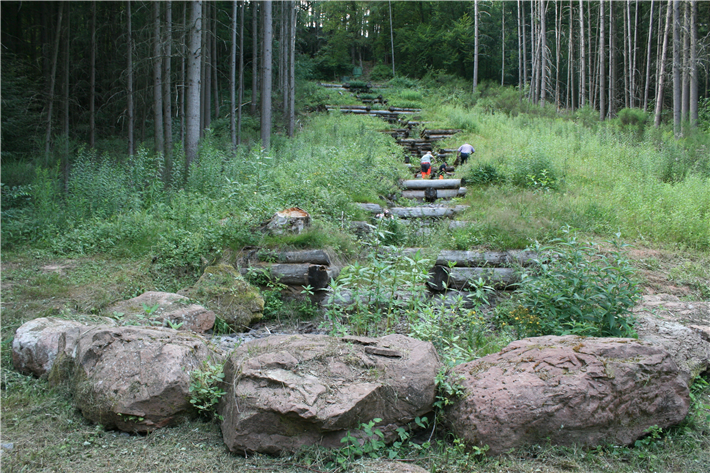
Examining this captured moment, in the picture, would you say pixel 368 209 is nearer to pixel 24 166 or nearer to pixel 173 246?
pixel 173 246

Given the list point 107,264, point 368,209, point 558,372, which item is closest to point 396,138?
point 368,209

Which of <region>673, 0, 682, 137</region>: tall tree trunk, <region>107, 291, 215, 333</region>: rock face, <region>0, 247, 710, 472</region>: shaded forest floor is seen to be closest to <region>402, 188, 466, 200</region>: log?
<region>107, 291, 215, 333</region>: rock face

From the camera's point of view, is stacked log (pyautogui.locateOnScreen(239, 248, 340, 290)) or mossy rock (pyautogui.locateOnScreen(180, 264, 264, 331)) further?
stacked log (pyautogui.locateOnScreen(239, 248, 340, 290))

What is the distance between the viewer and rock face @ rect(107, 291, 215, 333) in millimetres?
4761

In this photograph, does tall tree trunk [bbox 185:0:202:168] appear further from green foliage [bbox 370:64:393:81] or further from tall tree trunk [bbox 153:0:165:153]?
green foliage [bbox 370:64:393:81]

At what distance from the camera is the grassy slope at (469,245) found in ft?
9.41

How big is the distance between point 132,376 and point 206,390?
55cm

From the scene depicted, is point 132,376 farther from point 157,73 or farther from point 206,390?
point 157,73

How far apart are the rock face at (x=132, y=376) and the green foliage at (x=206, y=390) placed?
5cm

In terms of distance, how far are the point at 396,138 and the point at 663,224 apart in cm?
1254

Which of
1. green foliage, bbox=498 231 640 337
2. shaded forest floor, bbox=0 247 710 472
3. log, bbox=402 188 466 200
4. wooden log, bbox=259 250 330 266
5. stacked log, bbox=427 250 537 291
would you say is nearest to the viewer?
shaded forest floor, bbox=0 247 710 472

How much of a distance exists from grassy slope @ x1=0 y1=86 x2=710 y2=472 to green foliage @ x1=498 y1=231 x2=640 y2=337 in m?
1.09

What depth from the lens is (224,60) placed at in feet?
88.1

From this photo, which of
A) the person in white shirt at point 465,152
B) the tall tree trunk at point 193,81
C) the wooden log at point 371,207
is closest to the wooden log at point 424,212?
the wooden log at point 371,207
